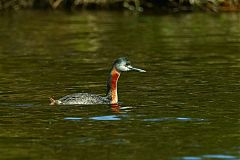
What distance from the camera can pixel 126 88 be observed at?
66.1 ft

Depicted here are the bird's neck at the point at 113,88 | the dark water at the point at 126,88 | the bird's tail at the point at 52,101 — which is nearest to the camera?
the dark water at the point at 126,88

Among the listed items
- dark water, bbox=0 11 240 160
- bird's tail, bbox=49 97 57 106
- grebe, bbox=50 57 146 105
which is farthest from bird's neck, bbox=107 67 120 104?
bird's tail, bbox=49 97 57 106

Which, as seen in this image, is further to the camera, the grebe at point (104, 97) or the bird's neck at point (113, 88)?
A: the bird's neck at point (113, 88)

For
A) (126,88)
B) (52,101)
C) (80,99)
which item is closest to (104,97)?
(80,99)

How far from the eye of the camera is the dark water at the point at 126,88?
13.7 m

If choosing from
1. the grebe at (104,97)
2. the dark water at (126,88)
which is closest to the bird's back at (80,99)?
the grebe at (104,97)

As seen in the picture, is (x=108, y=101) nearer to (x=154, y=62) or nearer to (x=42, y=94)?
(x=42, y=94)

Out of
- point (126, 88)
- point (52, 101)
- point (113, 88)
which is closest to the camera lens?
point (52, 101)

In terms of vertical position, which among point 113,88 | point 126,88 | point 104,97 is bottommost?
point 126,88

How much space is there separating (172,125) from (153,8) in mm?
27341

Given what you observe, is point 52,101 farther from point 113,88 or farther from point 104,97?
point 113,88

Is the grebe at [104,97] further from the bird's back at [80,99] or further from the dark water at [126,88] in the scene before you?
the dark water at [126,88]

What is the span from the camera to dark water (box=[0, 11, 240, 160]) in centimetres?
1366

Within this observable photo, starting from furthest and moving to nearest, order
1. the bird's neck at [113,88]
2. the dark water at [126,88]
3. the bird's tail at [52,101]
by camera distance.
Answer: the bird's neck at [113,88] → the bird's tail at [52,101] → the dark water at [126,88]
